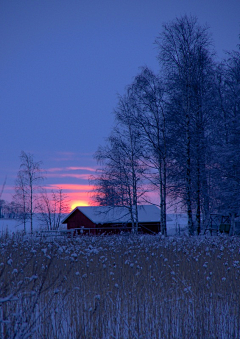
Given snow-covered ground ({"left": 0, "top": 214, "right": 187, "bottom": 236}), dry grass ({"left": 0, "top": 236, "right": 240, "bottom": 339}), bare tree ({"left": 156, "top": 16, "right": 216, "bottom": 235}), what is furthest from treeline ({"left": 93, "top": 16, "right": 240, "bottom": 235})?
dry grass ({"left": 0, "top": 236, "right": 240, "bottom": 339})

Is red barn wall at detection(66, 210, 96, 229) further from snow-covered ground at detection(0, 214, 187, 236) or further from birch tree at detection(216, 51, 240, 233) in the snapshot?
birch tree at detection(216, 51, 240, 233)

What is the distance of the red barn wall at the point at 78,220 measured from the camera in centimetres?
2867

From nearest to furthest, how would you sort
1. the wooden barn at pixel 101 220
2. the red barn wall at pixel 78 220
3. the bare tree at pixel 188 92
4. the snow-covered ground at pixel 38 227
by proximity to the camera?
the snow-covered ground at pixel 38 227, the bare tree at pixel 188 92, the wooden barn at pixel 101 220, the red barn wall at pixel 78 220

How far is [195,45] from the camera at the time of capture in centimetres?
1608

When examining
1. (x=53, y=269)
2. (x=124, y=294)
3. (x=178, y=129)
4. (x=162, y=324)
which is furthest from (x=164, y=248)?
(x=178, y=129)

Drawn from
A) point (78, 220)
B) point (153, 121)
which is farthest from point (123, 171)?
point (78, 220)

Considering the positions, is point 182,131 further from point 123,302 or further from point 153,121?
point 123,302

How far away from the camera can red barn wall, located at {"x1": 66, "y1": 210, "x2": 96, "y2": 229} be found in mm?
28670

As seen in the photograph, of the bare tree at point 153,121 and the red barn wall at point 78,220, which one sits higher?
the bare tree at point 153,121

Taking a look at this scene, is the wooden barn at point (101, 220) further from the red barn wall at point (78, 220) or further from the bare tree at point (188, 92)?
the bare tree at point (188, 92)

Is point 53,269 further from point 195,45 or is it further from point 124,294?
point 195,45

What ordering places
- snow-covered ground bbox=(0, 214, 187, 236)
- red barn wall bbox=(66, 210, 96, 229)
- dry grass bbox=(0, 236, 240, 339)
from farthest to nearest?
red barn wall bbox=(66, 210, 96, 229) < snow-covered ground bbox=(0, 214, 187, 236) < dry grass bbox=(0, 236, 240, 339)

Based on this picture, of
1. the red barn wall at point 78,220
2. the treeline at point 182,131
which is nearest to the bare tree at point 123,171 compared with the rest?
the treeline at point 182,131

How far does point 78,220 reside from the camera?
30609 millimetres
